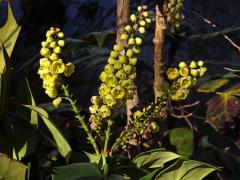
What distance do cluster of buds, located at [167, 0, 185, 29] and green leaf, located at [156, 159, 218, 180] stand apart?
1.93ft

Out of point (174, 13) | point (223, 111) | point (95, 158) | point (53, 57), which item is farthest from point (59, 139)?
point (174, 13)

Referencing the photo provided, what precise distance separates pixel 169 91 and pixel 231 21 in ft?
4.11

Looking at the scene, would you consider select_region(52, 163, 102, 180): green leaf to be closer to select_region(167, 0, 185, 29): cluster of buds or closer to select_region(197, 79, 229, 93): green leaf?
select_region(197, 79, 229, 93): green leaf

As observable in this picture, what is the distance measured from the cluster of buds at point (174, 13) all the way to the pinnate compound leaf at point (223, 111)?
0.33 meters

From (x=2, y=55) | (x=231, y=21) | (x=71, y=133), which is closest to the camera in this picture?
(x=2, y=55)

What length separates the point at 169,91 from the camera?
33.2 inches

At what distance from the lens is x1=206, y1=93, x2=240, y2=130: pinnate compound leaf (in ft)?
3.46

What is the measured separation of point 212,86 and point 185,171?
34cm

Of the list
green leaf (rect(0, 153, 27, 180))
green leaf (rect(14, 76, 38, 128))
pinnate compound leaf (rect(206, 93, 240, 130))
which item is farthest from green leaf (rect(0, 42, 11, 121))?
pinnate compound leaf (rect(206, 93, 240, 130))

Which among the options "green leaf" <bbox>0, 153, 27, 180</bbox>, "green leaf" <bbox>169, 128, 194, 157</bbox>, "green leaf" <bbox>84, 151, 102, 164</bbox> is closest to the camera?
"green leaf" <bbox>0, 153, 27, 180</bbox>

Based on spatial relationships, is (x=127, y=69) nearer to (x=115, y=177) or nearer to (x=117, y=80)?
(x=117, y=80)

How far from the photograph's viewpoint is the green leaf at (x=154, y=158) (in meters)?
0.85

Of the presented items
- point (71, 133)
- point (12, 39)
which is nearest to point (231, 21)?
point (71, 133)

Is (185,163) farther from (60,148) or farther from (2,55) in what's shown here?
(2,55)
